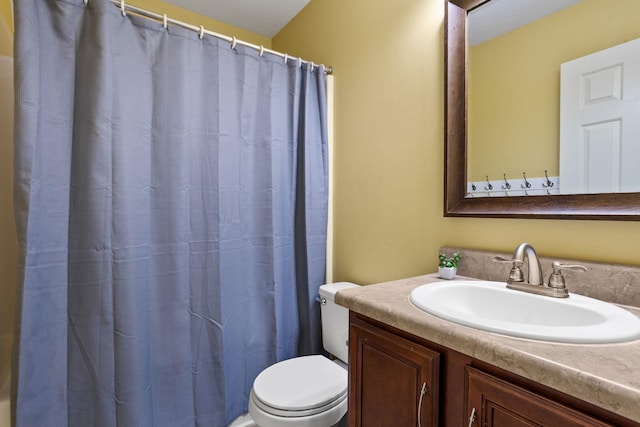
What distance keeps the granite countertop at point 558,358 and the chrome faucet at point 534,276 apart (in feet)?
0.48

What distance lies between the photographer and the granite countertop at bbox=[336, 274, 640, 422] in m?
0.46

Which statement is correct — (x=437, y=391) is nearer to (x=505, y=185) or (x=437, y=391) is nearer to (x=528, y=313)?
(x=528, y=313)

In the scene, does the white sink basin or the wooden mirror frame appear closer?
the white sink basin

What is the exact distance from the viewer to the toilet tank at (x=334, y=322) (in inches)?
60.1

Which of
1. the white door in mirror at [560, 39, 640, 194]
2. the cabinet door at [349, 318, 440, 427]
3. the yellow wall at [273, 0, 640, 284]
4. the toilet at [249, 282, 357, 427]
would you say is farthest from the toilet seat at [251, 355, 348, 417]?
the white door in mirror at [560, 39, 640, 194]

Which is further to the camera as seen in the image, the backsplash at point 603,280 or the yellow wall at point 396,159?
the yellow wall at point 396,159

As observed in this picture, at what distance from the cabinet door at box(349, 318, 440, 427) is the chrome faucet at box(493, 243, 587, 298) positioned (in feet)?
1.31

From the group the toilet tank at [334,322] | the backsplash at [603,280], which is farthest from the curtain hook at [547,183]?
the toilet tank at [334,322]

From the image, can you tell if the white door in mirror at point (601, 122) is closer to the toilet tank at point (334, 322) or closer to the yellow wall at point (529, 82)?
the yellow wall at point (529, 82)

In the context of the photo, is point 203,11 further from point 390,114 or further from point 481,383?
point 481,383

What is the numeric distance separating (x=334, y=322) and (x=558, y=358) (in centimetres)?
114

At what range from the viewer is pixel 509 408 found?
1.91 ft

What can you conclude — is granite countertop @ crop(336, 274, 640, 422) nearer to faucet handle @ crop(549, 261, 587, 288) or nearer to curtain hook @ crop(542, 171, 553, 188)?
faucet handle @ crop(549, 261, 587, 288)

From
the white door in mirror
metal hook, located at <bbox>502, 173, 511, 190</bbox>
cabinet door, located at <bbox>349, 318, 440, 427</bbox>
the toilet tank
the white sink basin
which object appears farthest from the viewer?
the toilet tank
